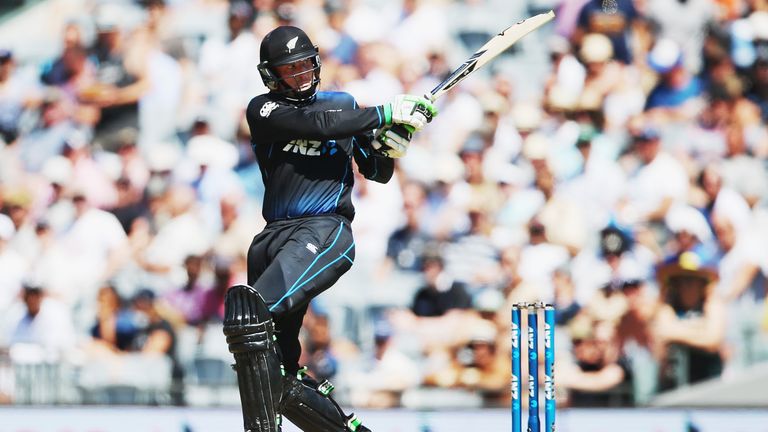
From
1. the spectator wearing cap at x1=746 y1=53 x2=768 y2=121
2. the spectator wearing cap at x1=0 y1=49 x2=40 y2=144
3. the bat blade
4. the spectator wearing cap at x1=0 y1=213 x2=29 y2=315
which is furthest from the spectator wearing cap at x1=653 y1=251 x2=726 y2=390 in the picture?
the spectator wearing cap at x1=0 y1=49 x2=40 y2=144

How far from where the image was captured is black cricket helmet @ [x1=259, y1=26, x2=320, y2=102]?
485 cm

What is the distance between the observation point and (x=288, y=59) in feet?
15.9

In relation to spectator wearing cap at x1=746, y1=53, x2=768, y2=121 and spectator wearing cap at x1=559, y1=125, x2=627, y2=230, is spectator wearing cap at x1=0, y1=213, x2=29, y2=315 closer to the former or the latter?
spectator wearing cap at x1=559, y1=125, x2=627, y2=230

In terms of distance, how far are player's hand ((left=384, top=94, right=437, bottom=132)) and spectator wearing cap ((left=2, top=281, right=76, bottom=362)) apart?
435 cm

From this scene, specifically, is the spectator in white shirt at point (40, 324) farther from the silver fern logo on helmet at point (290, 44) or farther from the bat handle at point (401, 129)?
the bat handle at point (401, 129)

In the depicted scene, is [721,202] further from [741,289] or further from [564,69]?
[564,69]

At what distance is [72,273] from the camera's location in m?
8.62

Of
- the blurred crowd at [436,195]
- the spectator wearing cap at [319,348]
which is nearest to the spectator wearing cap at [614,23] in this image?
the blurred crowd at [436,195]

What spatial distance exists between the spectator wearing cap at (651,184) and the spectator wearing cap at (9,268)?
4133mm

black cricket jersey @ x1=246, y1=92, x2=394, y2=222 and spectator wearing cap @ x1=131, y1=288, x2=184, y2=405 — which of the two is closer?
black cricket jersey @ x1=246, y1=92, x2=394, y2=222

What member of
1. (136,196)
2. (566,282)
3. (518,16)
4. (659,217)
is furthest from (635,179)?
(136,196)

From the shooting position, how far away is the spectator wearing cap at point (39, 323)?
8.39 metres

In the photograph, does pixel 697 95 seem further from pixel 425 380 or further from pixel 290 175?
pixel 290 175

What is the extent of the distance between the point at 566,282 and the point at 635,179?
896 mm
